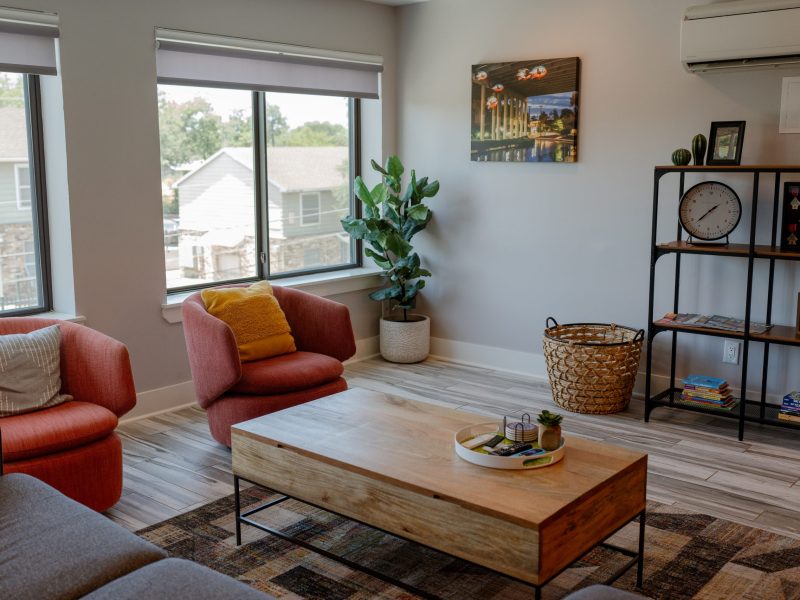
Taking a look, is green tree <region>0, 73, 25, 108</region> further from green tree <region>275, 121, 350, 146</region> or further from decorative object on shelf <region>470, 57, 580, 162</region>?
decorative object on shelf <region>470, 57, 580, 162</region>

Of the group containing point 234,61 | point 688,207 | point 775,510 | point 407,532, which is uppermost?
point 234,61

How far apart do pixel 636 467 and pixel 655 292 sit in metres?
2.41

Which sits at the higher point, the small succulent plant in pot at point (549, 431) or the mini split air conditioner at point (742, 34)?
the mini split air conditioner at point (742, 34)

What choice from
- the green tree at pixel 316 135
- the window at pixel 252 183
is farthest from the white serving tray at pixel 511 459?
the green tree at pixel 316 135

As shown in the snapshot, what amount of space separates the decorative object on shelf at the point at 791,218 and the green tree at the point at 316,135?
2.95 m

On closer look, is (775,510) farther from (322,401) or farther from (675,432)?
(322,401)

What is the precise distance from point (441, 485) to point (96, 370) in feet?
5.38

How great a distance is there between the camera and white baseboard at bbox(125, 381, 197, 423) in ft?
15.1

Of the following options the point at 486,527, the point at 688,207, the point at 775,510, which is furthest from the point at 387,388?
the point at 486,527

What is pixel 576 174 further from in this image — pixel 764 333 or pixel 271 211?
pixel 271 211

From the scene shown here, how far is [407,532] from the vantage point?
2617mm

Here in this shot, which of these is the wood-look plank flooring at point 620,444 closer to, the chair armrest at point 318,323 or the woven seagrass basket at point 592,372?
the woven seagrass basket at point 592,372

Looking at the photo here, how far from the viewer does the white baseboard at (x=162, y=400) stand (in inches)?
182

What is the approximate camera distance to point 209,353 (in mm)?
3900
